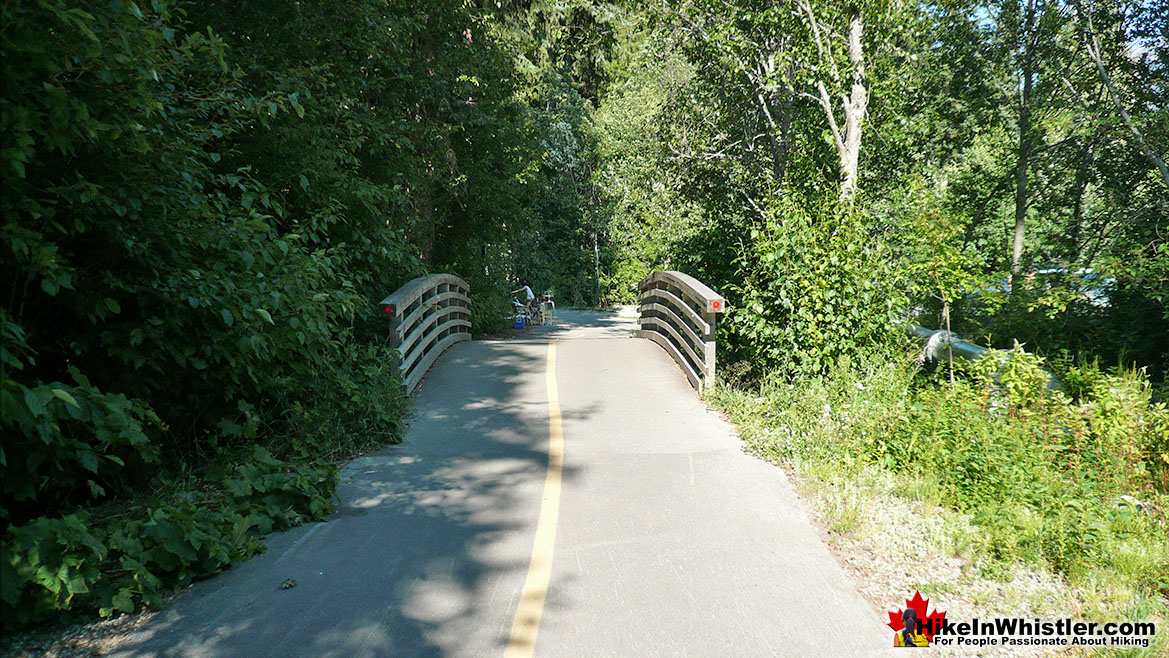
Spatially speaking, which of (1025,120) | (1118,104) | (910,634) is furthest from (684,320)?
(1025,120)

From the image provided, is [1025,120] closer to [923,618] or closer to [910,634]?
[923,618]

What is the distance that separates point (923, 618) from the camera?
14.7ft

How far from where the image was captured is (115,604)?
4266mm

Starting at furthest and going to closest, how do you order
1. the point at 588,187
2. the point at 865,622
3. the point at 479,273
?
the point at 588,187 < the point at 479,273 < the point at 865,622

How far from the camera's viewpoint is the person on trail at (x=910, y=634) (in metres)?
4.24

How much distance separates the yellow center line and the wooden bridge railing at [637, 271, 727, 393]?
2923 millimetres

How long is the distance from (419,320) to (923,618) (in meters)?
9.72

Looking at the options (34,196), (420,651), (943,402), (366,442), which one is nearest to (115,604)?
(420,651)

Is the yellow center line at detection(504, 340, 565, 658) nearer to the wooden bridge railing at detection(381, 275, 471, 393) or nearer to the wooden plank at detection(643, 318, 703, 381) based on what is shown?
the wooden bridge railing at detection(381, 275, 471, 393)

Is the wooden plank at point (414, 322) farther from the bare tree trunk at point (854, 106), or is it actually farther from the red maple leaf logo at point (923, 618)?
the red maple leaf logo at point (923, 618)

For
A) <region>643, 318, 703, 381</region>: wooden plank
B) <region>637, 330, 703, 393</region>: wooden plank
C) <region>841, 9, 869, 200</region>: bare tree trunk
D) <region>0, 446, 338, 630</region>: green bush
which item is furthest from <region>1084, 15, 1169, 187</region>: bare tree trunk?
<region>0, 446, 338, 630</region>: green bush

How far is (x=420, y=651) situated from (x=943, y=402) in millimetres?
5855

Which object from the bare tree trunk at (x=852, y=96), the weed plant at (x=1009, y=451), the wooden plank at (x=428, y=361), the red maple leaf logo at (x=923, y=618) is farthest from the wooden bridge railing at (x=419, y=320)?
the red maple leaf logo at (x=923, y=618)

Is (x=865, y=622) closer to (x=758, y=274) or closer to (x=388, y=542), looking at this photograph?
(x=388, y=542)
